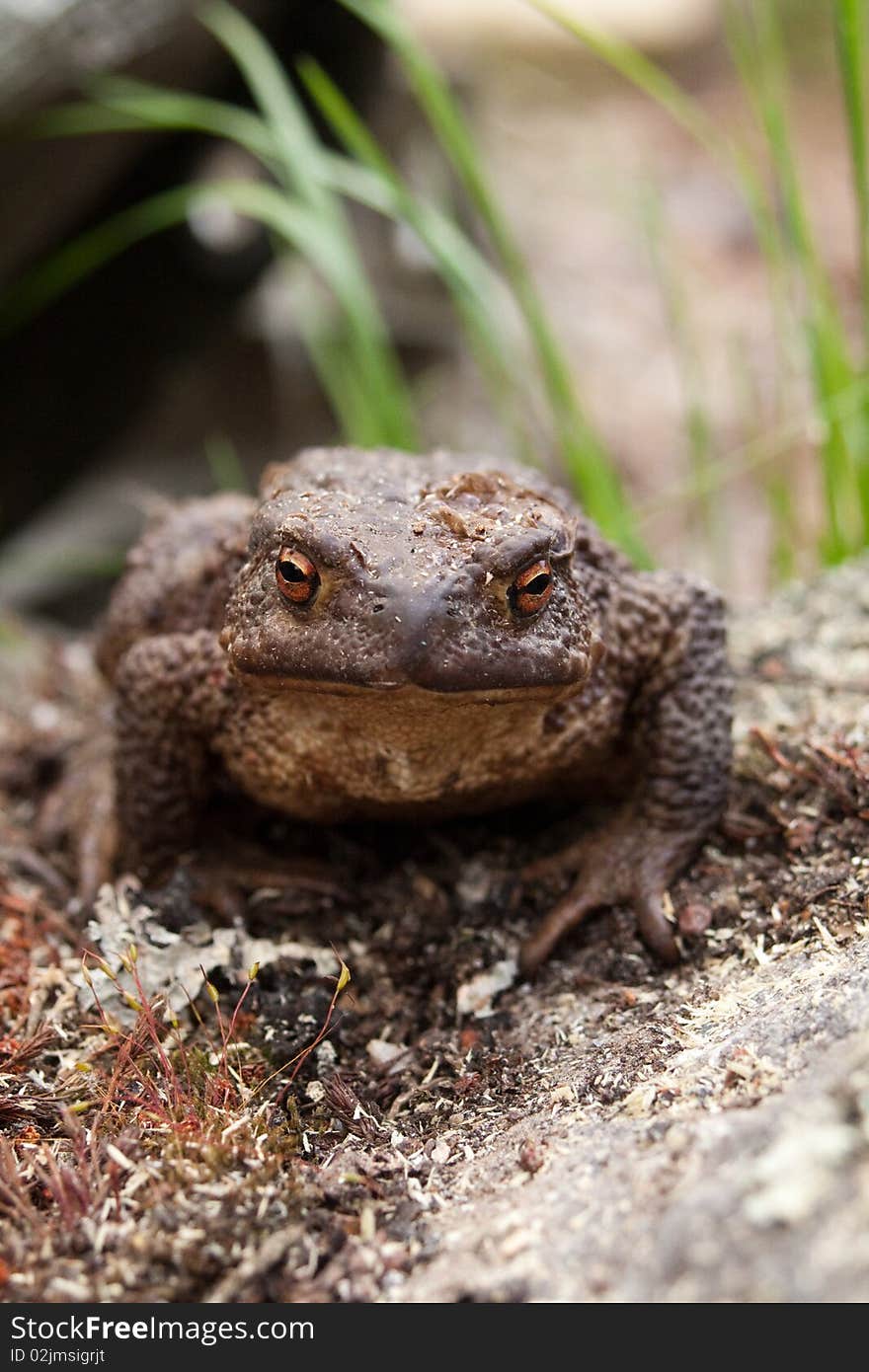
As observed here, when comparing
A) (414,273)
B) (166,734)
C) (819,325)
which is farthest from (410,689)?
(414,273)

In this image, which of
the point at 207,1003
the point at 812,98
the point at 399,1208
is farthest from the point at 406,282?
the point at 812,98

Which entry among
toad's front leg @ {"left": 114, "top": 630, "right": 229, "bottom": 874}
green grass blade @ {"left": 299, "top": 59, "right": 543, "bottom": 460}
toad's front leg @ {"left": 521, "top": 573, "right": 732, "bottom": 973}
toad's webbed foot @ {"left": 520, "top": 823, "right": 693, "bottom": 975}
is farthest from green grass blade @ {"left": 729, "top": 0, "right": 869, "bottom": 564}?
toad's front leg @ {"left": 114, "top": 630, "right": 229, "bottom": 874}

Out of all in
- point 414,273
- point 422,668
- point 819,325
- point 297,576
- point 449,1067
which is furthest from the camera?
point 414,273

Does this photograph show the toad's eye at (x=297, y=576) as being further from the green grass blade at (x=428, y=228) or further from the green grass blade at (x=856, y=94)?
the green grass blade at (x=856, y=94)

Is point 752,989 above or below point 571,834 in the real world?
below

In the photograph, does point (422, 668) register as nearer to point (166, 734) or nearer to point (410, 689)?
point (410, 689)
